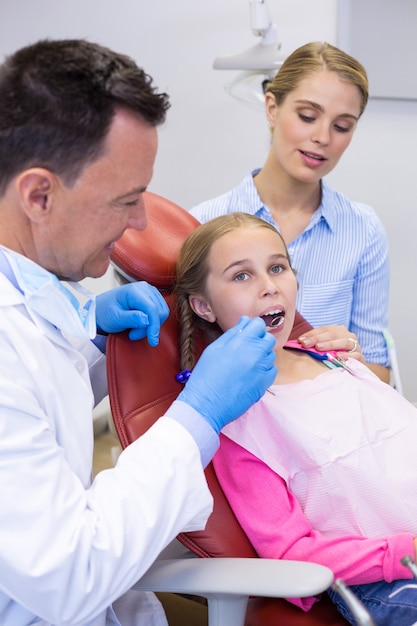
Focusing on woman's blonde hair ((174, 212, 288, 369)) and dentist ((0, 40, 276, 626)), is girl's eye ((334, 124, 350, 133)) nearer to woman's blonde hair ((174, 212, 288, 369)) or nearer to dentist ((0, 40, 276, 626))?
woman's blonde hair ((174, 212, 288, 369))

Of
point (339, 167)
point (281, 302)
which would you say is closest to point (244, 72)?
point (339, 167)

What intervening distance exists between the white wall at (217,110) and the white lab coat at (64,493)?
1.96m

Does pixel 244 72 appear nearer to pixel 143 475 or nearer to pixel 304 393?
pixel 304 393

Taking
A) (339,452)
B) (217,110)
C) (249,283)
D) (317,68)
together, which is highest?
(317,68)

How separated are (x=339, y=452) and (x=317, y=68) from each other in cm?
99

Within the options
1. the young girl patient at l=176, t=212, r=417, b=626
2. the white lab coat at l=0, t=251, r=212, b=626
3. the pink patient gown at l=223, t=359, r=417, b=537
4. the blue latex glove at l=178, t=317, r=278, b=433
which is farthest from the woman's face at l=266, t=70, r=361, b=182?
the white lab coat at l=0, t=251, r=212, b=626

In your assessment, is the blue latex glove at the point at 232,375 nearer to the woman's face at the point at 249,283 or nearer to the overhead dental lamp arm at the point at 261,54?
the woman's face at the point at 249,283

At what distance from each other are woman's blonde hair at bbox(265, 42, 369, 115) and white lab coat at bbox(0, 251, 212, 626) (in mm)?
1102

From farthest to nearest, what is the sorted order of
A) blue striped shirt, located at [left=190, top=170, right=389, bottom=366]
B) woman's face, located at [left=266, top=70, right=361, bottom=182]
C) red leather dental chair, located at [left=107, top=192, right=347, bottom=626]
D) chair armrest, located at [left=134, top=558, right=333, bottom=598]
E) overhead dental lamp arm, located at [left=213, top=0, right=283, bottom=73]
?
overhead dental lamp arm, located at [left=213, top=0, right=283, bottom=73] < blue striped shirt, located at [left=190, top=170, right=389, bottom=366] < woman's face, located at [left=266, top=70, right=361, bottom=182] < red leather dental chair, located at [left=107, top=192, right=347, bottom=626] < chair armrest, located at [left=134, top=558, right=333, bottom=598]

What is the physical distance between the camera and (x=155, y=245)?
1516 millimetres

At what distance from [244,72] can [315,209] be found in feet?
2.42

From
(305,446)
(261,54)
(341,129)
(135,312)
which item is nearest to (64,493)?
(135,312)

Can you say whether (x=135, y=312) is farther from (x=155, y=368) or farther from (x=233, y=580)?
(x=233, y=580)

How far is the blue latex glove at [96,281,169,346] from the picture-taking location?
4.39 ft
